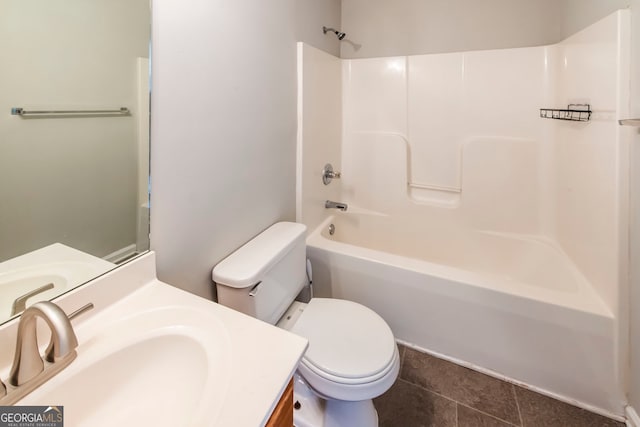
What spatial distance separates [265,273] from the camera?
1.23 m

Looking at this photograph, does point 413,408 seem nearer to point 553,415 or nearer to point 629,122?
point 553,415

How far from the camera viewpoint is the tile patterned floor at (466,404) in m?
1.36

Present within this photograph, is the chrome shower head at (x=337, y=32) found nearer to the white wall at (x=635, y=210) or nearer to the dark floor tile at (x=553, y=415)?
the white wall at (x=635, y=210)

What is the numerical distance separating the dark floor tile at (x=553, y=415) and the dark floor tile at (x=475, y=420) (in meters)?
0.11

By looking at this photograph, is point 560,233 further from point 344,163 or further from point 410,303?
point 344,163

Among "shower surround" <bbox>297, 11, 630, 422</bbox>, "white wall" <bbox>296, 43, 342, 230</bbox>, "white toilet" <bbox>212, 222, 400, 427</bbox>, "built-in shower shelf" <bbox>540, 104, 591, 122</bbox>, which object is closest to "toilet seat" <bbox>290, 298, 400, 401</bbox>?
"white toilet" <bbox>212, 222, 400, 427</bbox>

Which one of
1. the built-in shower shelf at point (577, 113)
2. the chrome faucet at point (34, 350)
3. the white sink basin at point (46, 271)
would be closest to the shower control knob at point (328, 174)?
the built-in shower shelf at point (577, 113)

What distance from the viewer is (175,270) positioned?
107cm

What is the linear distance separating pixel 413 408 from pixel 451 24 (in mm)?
2398

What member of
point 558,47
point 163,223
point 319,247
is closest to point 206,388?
point 163,223

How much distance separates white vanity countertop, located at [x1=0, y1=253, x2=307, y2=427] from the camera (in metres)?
0.58

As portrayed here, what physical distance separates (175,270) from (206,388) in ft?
1.85

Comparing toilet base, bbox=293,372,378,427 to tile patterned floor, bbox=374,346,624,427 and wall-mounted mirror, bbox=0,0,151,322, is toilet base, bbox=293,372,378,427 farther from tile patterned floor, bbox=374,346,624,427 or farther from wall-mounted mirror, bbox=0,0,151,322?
wall-mounted mirror, bbox=0,0,151,322

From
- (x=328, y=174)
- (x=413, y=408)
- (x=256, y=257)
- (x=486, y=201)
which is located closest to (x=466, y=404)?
(x=413, y=408)
